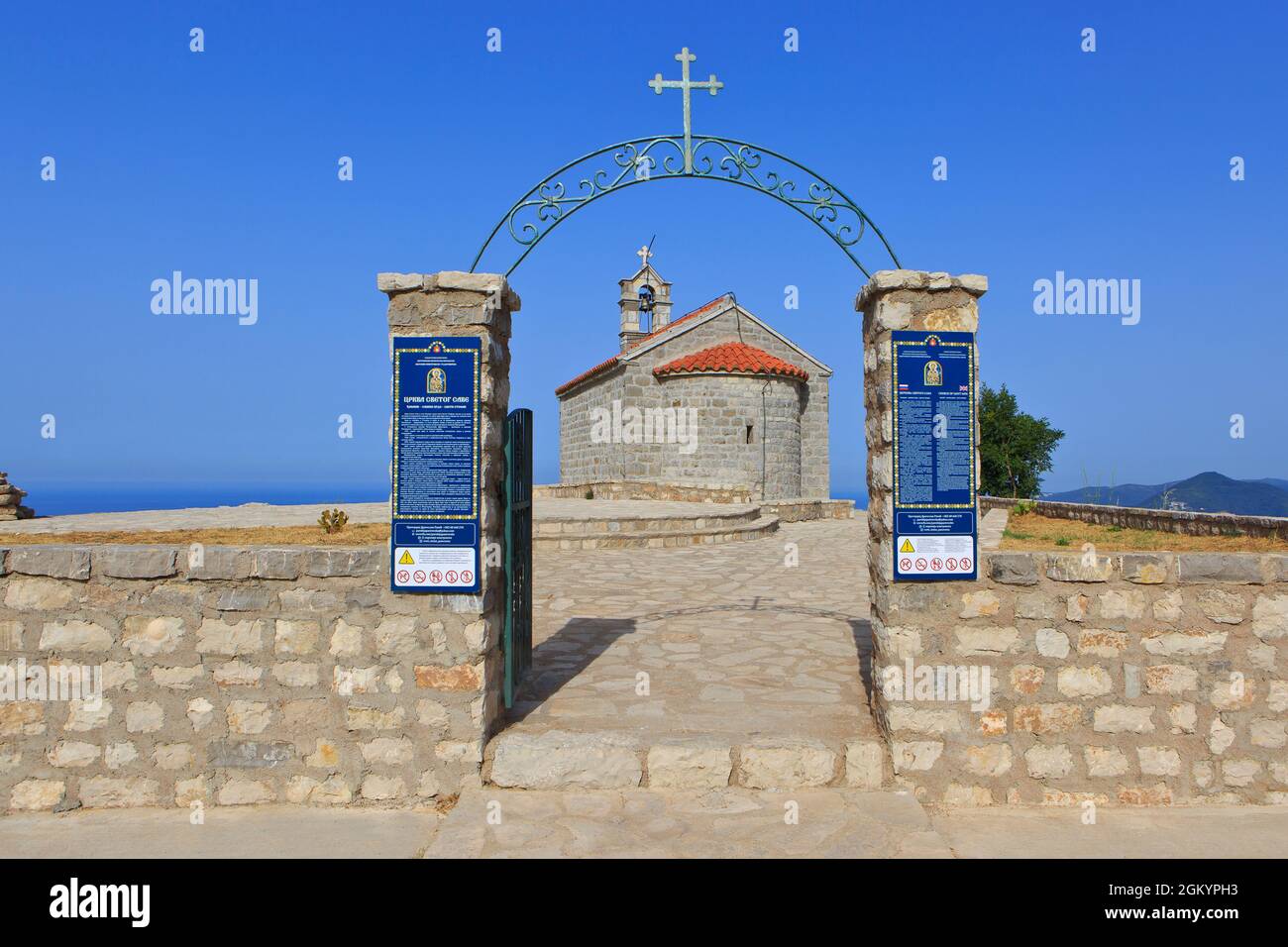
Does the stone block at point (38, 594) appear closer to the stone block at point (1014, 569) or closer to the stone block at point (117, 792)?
→ the stone block at point (117, 792)

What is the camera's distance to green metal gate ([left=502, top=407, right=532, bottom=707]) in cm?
487

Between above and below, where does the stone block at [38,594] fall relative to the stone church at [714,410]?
below

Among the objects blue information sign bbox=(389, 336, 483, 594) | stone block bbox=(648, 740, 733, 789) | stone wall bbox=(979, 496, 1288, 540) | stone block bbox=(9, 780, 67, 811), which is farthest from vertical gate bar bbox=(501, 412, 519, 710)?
stone wall bbox=(979, 496, 1288, 540)

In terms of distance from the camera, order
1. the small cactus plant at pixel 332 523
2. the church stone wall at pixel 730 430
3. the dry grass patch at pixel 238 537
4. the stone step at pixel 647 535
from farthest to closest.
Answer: the church stone wall at pixel 730 430, the stone step at pixel 647 535, the small cactus plant at pixel 332 523, the dry grass patch at pixel 238 537

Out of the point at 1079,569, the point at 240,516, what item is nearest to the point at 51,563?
the point at 1079,569

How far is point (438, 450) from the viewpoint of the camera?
14.4 feet

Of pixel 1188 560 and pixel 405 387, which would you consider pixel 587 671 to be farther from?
pixel 1188 560

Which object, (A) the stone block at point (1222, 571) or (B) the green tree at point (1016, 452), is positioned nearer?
(A) the stone block at point (1222, 571)

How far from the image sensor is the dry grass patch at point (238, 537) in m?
8.30

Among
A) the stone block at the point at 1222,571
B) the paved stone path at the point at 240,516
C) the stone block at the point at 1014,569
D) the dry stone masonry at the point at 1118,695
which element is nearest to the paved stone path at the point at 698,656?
the dry stone masonry at the point at 1118,695

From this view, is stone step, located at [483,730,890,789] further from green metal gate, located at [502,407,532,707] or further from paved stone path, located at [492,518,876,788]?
green metal gate, located at [502,407,532,707]

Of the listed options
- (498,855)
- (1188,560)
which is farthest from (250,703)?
(1188,560)

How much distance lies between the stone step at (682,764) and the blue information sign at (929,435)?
1.23 metres

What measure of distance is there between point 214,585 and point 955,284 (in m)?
4.62
